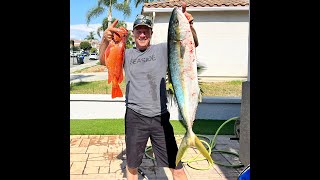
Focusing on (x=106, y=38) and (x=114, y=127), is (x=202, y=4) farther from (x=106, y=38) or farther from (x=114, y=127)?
(x=106, y=38)

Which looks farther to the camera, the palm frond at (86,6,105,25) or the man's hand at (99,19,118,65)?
the palm frond at (86,6,105,25)

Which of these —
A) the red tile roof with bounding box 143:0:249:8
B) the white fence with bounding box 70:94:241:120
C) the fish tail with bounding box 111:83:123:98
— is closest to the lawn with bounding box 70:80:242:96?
the white fence with bounding box 70:94:241:120

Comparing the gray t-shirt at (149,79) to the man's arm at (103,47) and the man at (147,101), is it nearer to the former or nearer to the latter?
the man at (147,101)

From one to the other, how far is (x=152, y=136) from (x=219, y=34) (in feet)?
38.4

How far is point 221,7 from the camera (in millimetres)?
13781

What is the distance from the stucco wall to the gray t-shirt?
1091cm

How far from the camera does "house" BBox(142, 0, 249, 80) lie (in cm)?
1401

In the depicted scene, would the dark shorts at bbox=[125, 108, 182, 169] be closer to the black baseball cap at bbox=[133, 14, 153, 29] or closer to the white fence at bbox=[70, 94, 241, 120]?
the black baseball cap at bbox=[133, 14, 153, 29]

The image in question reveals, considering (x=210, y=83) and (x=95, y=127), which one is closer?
(x=95, y=127)

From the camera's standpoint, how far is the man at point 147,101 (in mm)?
3301
